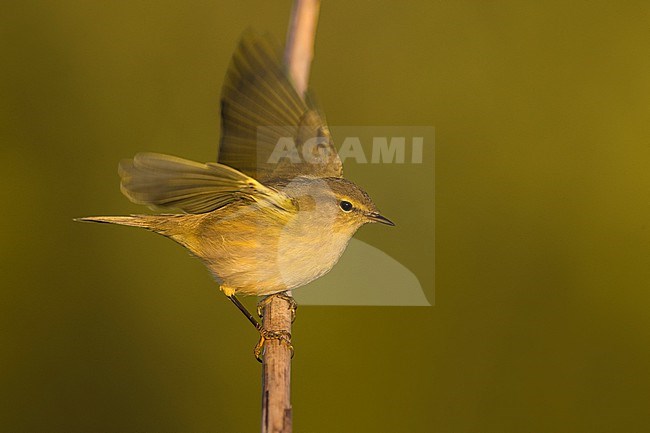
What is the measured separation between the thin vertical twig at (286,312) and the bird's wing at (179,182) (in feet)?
0.85

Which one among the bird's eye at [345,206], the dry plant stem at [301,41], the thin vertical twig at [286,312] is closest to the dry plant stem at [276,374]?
the thin vertical twig at [286,312]

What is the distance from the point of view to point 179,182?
106 cm

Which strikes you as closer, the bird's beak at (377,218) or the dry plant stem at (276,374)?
the dry plant stem at (276,374)

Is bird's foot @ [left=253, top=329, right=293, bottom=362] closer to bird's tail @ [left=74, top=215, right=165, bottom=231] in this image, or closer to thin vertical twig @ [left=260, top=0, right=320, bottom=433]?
thin vertical twig @ [left=260, top=0, right=320, bottom=433]

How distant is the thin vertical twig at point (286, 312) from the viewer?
1031mm

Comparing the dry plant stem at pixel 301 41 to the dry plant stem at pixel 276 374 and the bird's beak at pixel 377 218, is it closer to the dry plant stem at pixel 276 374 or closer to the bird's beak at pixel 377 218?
the bird's beak at pixel 377 218

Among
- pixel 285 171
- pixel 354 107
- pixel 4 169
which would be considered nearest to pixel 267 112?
pixel 285 171

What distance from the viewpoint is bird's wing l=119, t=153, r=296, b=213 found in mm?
1003

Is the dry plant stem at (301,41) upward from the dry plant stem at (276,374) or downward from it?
upward

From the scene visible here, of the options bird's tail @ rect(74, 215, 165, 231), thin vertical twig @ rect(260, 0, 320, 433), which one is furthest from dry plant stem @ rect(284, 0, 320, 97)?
bird's tail @ rect(74, 215, 165, 231)

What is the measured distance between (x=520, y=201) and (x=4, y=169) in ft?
3.99

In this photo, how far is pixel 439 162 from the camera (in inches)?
71.7

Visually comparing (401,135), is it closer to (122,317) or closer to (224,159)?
(224,159)

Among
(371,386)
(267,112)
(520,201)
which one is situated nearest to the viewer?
(267,112)
